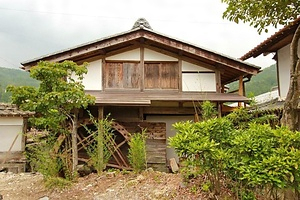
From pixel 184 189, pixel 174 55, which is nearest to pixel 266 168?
pixel 184 189

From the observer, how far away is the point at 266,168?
3.71 meters

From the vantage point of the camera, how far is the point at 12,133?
37.2 feet

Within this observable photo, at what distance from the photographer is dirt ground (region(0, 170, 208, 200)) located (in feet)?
18.0

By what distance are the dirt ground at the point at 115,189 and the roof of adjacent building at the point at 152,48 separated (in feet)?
15.1

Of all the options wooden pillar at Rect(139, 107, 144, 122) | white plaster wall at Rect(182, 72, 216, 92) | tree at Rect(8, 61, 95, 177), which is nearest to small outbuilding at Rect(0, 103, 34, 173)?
tree at Rect(8, 61, 95, 177)

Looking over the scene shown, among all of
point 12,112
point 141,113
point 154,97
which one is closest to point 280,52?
point 154,97

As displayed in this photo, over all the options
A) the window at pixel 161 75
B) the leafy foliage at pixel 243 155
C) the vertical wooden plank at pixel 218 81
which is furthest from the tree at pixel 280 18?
the window at pixel 161 75

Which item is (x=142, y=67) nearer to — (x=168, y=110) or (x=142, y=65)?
(x=142, y=65)

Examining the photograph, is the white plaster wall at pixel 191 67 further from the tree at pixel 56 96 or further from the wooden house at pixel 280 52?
the tree at pixel 56 96

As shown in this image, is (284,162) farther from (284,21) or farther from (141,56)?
(141,56)

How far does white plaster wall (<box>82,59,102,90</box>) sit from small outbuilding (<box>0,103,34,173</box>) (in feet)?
9.14

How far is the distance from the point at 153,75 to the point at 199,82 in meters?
1.74

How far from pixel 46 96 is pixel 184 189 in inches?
151

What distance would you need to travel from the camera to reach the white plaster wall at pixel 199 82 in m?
10.5
